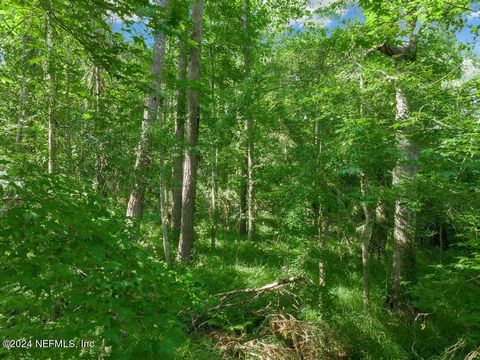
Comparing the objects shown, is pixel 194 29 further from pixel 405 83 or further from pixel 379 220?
pixel 379 220

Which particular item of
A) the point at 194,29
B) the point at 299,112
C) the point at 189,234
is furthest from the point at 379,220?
the point at 194,29

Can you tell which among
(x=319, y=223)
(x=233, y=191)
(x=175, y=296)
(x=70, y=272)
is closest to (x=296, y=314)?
(x=319, y=223)

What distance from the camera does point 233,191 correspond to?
38.2 feet

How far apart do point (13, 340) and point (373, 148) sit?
6109mm

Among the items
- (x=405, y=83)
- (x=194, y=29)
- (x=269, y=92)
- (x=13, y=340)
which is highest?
(x=194, y=29)

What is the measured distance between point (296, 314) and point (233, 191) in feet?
20.1

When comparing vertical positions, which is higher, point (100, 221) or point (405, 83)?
point (405, 83)

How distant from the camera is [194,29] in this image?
791 centimetres

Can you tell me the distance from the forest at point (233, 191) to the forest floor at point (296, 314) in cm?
5

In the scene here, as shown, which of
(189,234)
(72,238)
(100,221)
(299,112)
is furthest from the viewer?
(299,112)

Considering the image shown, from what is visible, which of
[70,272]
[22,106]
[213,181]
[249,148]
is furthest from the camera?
[249,148]

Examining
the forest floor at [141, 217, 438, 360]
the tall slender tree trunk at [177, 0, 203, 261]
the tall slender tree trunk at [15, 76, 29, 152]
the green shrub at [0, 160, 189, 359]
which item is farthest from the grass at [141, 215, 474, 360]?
the tall slender tree trunk at [15, 76, 29, 152]

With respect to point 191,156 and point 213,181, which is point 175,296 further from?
point 213,181

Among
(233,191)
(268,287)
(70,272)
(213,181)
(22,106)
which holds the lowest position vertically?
(268,287)
